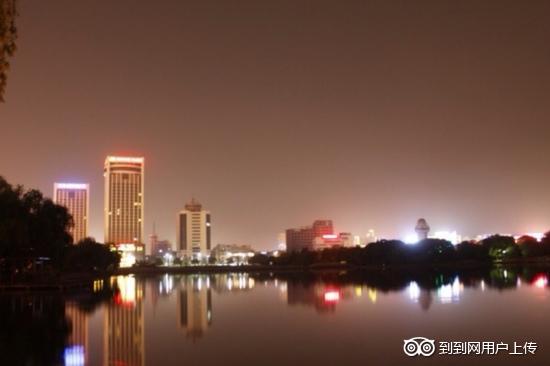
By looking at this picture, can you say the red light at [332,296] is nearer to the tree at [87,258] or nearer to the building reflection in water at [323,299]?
the building reflection in water at [323,299]

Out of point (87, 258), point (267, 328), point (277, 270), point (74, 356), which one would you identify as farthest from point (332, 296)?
point (277, 270)

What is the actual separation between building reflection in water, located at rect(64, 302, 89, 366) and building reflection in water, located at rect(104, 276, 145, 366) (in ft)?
2.84

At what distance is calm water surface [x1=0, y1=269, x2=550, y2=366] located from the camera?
2253 cm

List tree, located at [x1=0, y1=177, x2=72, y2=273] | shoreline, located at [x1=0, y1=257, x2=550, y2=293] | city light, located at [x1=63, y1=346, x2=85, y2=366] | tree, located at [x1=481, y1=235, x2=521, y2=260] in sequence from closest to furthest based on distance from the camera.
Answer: city light, located at [x1=63, y1=346, x2=85, y2=366], tree, located at [x1=0, y1=177, x2=72, y2=273], shoreline, located at [x1=0, y1=257, x2=550, y2=293], tree, located at [x1=481, y1=235, x2=521, y2=260]

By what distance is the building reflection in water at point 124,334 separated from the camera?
74.7ft

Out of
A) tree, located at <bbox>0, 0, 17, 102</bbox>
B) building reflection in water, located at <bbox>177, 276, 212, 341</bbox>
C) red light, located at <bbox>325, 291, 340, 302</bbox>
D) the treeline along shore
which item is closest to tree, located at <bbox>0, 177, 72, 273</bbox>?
the treeline along shore

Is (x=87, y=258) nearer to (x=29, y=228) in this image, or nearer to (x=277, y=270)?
(x=29, y=228)

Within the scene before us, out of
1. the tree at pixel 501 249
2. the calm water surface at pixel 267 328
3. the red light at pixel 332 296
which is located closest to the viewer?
the calm water surface at pixel 267 328

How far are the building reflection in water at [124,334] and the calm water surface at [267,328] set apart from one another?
57mm

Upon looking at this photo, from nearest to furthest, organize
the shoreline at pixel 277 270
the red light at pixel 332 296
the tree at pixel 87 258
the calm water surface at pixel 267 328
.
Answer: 1. the calm water surface at pixel 267 328
2. the red light at pixel 332 296
3. the shoreline at pixel 277 270
4. the tree at pixel 87 258

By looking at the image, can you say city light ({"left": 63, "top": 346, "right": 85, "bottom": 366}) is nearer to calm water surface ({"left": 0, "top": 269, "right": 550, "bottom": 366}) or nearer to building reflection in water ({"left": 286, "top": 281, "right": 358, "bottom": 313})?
calm water surface ({"left": 0, "top": 269, "right": 550, "bottom": 366})

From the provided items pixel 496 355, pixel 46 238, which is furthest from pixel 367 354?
pixel 46 238

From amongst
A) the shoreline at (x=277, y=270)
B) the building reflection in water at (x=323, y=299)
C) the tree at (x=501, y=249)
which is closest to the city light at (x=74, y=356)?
the building reflection in water at (x=323, y=299)

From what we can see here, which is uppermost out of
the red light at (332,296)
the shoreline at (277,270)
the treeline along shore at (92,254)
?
the treeline along shore at (92,254)
